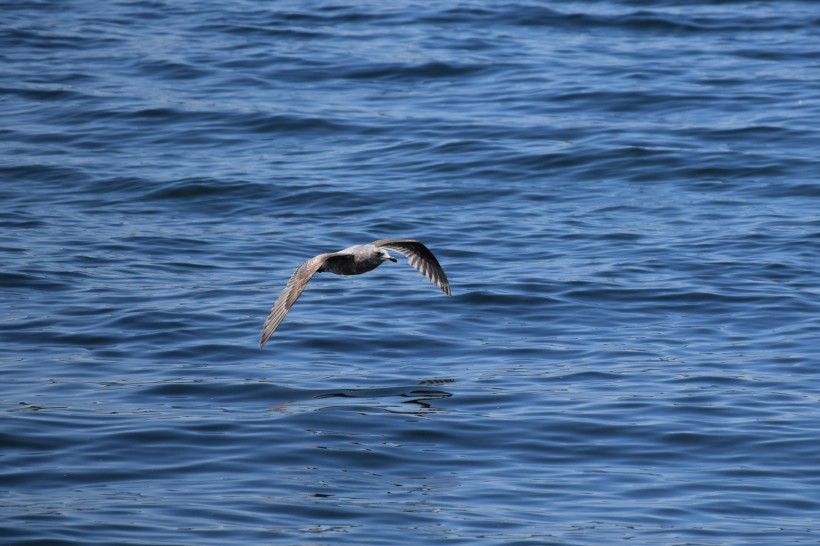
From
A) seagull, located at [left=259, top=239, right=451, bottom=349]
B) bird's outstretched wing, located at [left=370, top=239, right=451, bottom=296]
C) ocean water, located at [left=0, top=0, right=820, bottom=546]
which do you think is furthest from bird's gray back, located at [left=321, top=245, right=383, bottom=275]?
ocean water, located at [left=0, top=0, right=820, bottom=546]

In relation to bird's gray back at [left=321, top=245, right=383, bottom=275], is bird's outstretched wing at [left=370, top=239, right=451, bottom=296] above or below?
below

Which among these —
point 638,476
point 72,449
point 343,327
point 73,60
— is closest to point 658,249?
point 343,327

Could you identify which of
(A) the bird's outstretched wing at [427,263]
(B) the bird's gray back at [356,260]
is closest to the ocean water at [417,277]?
(A) the bird's outstretched wing at [427,263]

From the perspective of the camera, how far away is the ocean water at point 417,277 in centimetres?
874

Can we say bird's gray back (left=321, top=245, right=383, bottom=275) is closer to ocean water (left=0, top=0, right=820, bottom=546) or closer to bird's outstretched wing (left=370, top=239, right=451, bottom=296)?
bird's outstretched wing (left=370, top=239, right=451, bottom=296)

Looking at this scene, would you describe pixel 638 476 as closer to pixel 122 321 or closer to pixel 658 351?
pixel 658 351

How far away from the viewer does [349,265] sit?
1091cm

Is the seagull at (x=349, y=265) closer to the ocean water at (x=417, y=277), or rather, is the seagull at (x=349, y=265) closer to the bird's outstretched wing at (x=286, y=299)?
the bird's outstretched wing at (x=286, y=299)

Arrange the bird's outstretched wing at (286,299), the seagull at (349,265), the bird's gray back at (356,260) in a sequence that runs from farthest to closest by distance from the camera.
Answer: the bird's gray back at (356,260)
the seagull at (349,265)
the bird's outstretched wing at (286,299)

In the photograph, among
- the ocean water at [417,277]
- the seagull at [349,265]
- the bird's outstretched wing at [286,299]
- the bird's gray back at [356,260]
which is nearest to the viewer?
the ocean water at [417,277]

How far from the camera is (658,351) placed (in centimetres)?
1146

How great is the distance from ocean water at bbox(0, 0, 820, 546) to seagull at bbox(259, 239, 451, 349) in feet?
2.03

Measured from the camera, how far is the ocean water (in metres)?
8.74

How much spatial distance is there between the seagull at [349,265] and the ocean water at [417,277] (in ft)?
2.03
